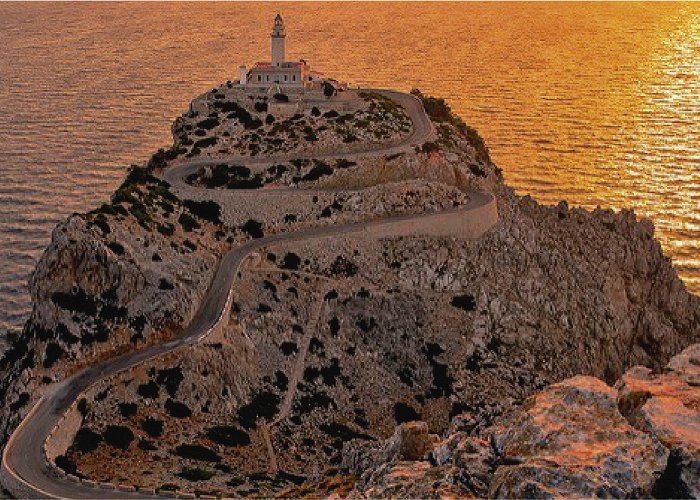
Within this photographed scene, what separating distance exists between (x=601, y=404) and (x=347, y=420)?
3002 cm

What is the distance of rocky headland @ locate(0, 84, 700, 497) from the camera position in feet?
81.6

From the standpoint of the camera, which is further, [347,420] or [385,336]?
[385,336]

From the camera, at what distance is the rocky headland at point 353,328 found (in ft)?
81.6

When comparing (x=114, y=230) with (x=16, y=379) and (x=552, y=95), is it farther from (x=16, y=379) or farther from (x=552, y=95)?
(x=552, y=95)

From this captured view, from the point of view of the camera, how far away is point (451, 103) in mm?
129750

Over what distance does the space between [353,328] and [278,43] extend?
39.6 meters

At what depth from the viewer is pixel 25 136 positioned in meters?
114

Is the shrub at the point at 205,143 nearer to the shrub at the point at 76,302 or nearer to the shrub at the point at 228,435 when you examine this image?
the shrub at the point at 76,302

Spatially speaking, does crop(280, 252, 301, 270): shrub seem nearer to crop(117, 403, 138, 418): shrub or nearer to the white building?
crop(117, 403, 138, 418): shrub

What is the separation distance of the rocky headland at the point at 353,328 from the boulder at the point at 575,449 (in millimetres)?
64

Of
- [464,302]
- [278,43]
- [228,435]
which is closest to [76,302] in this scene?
[228,435]

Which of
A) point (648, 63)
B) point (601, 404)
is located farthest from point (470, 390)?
point (648, 63)

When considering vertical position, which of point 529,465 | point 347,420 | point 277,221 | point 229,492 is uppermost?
point 529,465

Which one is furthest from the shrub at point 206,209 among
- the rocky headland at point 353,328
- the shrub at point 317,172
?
the shrub at point 317,172
